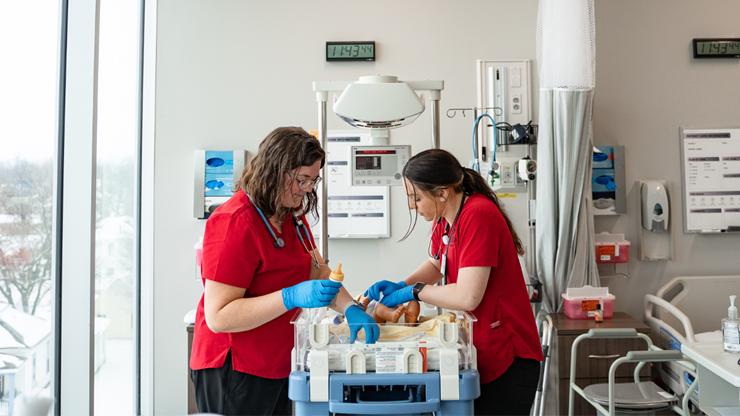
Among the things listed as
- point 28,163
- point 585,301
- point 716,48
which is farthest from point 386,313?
point 716,48

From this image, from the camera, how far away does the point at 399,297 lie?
174 centimetres

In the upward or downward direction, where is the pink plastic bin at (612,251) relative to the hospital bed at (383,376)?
upward

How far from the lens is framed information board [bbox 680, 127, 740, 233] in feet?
10.6

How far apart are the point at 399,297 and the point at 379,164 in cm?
62

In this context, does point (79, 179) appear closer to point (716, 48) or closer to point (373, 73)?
point (373, 73)

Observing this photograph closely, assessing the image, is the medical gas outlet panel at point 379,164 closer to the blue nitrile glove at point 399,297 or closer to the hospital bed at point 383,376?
the blue nitrile glove at point 399,297

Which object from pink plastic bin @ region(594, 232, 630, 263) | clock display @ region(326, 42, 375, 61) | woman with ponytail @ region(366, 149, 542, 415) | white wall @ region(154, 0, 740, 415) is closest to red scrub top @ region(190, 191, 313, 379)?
woman with ponytail @ region(366, 149, 542, 415)

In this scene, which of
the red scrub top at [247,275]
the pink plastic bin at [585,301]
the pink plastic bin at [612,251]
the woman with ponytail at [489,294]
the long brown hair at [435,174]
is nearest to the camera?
the red scrub top at [247,275]

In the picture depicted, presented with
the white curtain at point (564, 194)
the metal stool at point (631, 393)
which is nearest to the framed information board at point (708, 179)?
the white curtain at point (564, 194)

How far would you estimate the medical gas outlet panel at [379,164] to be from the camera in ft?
6.84

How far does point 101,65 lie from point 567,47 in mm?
2153

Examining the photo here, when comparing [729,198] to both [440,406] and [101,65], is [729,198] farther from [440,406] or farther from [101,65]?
[101,65]

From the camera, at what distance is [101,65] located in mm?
2324

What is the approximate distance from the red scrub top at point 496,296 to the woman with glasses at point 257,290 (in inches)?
15.0
